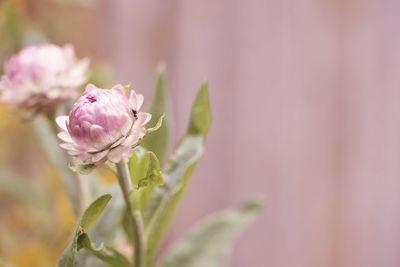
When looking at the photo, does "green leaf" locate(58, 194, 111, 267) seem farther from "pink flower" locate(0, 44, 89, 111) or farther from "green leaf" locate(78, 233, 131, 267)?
"pink flower" locate(0, 44, 89, 111)

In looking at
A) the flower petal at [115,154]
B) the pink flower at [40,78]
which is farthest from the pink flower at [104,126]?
the pink flower at [40,78]

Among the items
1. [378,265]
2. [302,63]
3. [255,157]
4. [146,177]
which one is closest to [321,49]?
[302,63]

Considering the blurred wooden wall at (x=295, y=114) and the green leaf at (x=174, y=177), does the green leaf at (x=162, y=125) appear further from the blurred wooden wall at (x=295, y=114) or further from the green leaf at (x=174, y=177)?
the blurred wooden wall at (x=295, y=114)

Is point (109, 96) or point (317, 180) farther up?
point (109, 96)

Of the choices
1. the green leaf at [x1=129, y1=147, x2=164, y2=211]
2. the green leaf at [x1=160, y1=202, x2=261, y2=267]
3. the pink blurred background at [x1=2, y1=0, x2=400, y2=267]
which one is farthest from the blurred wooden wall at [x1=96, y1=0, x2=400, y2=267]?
the green leaf at [x1=129, y1=147, x2=164, y2=211]

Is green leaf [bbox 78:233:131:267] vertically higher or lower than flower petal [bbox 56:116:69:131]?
lower

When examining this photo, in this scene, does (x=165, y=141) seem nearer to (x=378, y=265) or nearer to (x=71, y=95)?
(x=71, y=95)
